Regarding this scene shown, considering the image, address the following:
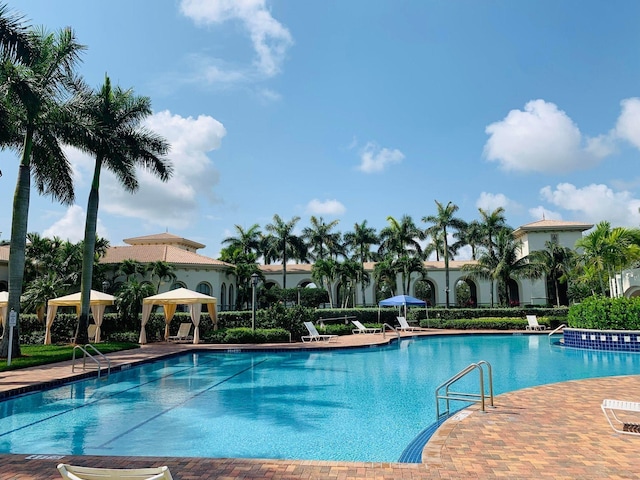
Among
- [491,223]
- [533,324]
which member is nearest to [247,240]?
[491,223]

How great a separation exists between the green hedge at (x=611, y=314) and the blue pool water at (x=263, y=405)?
161 cm

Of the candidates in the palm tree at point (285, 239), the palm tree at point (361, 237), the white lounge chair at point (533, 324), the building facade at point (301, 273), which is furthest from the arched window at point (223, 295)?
the white lounge chair at point (533, 324)

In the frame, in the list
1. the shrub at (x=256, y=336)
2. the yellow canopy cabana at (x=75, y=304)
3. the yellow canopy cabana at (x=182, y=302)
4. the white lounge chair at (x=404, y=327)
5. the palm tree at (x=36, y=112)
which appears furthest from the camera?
the white lounge chair at (x=404, y=327)

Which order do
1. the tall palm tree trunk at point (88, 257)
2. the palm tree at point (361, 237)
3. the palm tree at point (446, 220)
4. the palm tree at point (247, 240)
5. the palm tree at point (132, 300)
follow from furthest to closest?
the palm tree at point (247, 240)
the palm tree at point (361, 237)
the palm tree at point (446, 220)
the palm tree at point (132, 300)
the tall palm tree trunk at point (88, 257)

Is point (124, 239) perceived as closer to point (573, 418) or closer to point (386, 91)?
point (386, 91)

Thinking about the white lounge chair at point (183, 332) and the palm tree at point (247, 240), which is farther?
the palm tree at point (247, 240)

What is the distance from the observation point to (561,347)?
18.5m

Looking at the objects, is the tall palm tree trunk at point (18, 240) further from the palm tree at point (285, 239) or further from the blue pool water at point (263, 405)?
the palm tree at point (285, 239)

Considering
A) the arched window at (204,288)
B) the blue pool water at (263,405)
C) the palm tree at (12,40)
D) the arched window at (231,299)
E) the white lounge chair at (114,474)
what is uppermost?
the palm tree at (12,40)

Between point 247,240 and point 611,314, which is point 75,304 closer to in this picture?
point 611,314

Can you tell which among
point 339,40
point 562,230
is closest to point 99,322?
point 339,40

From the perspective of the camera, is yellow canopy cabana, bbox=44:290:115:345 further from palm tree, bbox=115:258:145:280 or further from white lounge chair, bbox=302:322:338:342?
palm tree, bbox=115:258:145:280

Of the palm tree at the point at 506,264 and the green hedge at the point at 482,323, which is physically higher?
the palm tree at the point at 506,264

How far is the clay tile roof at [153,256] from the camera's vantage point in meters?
32.4
